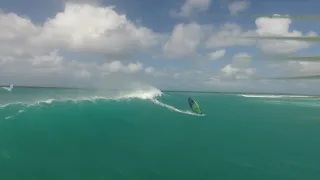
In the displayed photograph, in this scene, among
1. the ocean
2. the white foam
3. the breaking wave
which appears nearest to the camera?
the ocean

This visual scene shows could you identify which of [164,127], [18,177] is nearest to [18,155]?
[18,177]

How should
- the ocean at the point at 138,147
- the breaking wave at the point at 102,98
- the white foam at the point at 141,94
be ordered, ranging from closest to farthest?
the ocean at the point at 138,147, the breaking wave at the point at 102,98, the white foam at the point at 141,94

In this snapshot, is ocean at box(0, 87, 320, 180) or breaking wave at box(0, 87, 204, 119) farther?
breaking wave at box(0, 87, 204, 119)

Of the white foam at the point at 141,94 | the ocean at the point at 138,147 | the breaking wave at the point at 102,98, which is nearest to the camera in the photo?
the ocean at the point at 138,147

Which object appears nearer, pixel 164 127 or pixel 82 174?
pixel 82 174

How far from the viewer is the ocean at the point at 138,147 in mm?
25516

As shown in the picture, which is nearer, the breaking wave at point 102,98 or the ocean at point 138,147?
the ocean at point 138,147

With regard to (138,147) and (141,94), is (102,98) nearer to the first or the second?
(141,94)

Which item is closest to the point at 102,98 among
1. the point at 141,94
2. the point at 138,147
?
the point at 141,94

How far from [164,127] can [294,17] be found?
46799 mm

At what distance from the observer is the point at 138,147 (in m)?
34.3

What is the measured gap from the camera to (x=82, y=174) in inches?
987

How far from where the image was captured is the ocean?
2552 centimetres

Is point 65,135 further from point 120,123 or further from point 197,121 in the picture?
point 197,121
